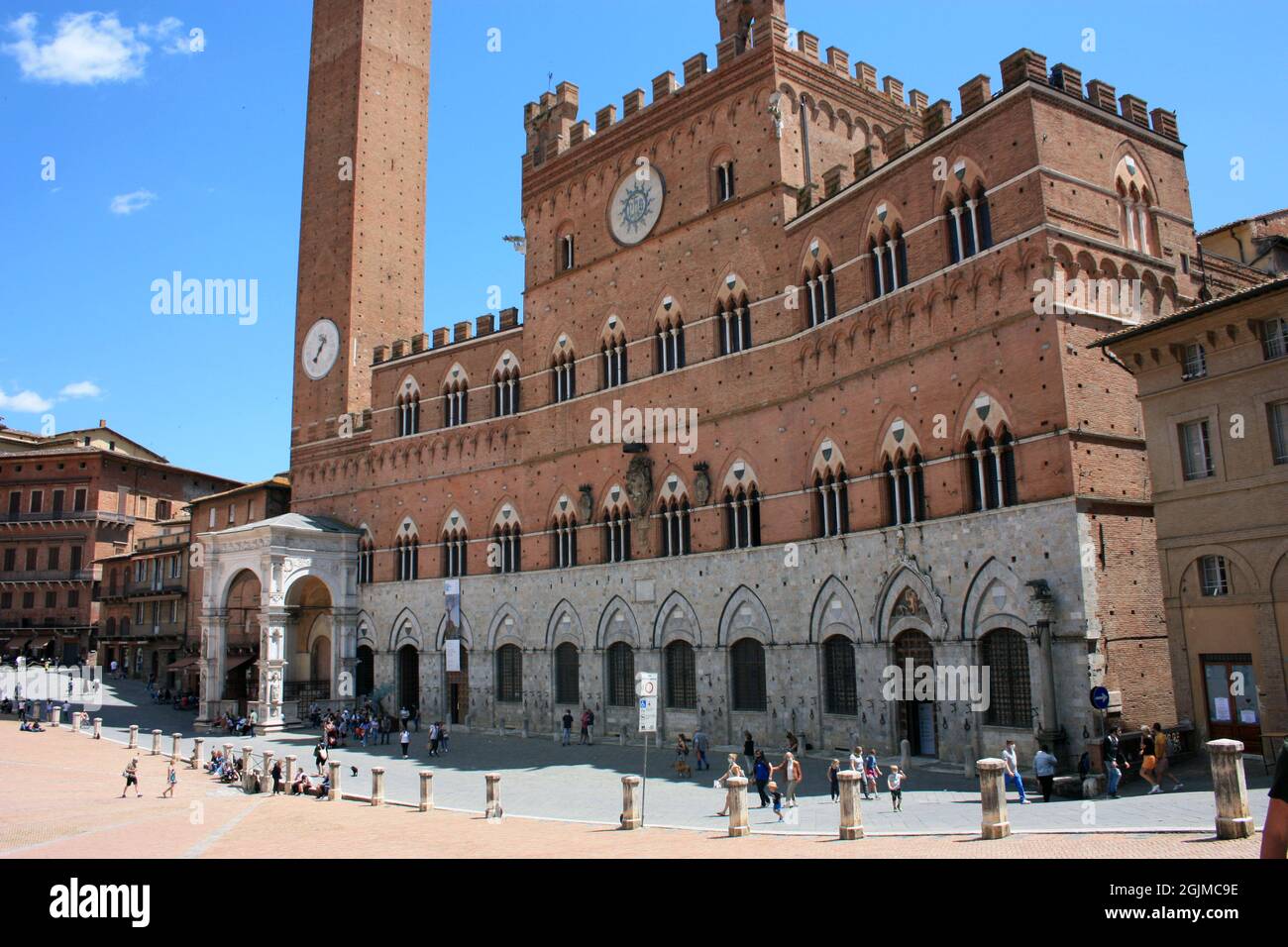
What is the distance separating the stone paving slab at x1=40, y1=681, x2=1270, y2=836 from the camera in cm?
1504

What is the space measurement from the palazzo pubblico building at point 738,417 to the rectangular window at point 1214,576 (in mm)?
1426

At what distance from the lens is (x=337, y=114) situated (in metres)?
46.3

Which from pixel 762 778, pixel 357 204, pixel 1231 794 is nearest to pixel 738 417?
pixel 762 778

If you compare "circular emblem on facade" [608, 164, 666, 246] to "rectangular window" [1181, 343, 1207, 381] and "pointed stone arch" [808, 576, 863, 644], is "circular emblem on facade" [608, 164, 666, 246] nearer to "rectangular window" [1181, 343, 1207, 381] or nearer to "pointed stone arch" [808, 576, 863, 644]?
"pointed stone arch" [808, 576, 863, 644]

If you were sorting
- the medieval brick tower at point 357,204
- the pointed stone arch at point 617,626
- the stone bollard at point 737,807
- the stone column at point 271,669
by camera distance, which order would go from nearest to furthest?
the stone bollard at point 737,807 → the pointed stone arch at point 617,626 → the stone column at point 271,669 → the medieval brick tower at point 357,204

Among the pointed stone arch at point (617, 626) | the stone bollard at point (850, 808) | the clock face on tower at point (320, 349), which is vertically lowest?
the stone bollard at point (850, 808)

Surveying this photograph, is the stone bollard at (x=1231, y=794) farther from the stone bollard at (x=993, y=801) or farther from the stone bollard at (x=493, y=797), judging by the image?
the stone bollard at (x=493, y=797)

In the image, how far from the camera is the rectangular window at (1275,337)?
17672 millimetres

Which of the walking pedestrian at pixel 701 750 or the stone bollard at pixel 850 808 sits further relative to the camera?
the walking pedestrian at pixel 701 750

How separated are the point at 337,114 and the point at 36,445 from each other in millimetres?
38352

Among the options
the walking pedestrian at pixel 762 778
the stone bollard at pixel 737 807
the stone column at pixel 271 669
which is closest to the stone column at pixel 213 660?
the stone column at pixel 271 669

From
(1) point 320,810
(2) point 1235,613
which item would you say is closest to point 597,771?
(1) point 320,810

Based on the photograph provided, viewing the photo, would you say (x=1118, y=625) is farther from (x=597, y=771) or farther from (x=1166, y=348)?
(x=597, y=771)

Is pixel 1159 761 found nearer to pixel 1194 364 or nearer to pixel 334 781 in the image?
pixel 1194 364
